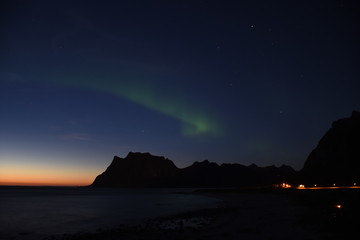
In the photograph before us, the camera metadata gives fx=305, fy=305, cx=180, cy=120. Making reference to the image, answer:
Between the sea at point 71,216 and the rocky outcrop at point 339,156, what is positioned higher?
the rocky outcrop at point 339,156

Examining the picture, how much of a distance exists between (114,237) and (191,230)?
7766 mm

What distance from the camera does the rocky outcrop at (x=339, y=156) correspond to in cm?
10719

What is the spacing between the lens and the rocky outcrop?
4220 inches

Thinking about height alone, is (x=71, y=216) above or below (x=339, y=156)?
below

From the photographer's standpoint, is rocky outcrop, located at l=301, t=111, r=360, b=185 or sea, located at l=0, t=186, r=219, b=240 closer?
sea, located at l=0, t=186, r=219, b=240

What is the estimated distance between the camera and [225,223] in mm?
35531

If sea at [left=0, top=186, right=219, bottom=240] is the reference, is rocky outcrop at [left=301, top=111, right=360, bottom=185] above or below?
above

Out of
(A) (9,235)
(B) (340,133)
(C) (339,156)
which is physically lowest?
(A) (9,235)

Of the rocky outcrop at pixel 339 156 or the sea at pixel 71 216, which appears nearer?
the sea at pixel 71 216

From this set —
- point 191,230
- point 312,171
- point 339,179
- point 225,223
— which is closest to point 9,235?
point 191,230

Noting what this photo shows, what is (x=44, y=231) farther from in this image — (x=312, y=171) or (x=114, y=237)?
(x=312, y=171)

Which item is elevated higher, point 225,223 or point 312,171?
point 312,171

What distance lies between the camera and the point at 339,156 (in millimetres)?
117750

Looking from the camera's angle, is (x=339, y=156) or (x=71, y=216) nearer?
(x=71, y=216)
